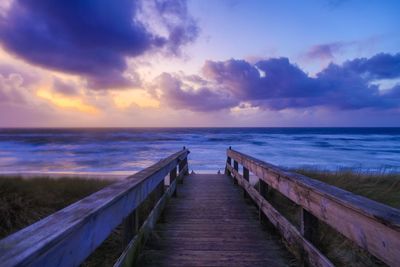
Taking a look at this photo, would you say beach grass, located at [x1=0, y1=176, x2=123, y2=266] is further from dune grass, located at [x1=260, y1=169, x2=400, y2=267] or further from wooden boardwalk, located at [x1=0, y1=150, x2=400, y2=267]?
dune grass, located at [x1=260, y1=169, x2=400, y2=267]

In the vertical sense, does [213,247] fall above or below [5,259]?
below

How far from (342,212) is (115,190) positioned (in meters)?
1.74

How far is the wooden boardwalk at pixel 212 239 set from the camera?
2922 millimetres

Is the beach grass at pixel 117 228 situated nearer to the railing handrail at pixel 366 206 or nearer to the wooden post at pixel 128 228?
the railing handrail at pixel 366 206

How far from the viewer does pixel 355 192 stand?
6812mm

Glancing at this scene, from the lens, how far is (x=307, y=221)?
8.36 feet

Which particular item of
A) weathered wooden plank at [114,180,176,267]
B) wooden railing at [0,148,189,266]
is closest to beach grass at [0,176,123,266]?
weathered wooden plank at [114,180,176,267]

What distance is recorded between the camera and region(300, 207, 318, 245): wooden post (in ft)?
8.18

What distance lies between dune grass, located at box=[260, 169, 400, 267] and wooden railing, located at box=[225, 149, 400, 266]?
241 millimetres

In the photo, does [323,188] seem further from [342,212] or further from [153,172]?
[153,172]

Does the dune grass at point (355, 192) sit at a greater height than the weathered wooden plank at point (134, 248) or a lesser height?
lesser

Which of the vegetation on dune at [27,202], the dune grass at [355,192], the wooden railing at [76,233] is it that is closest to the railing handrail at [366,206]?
the dune grass at [355,192]

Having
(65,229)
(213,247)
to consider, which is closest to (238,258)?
(213,247)

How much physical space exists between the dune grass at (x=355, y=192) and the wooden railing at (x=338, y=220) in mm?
241
